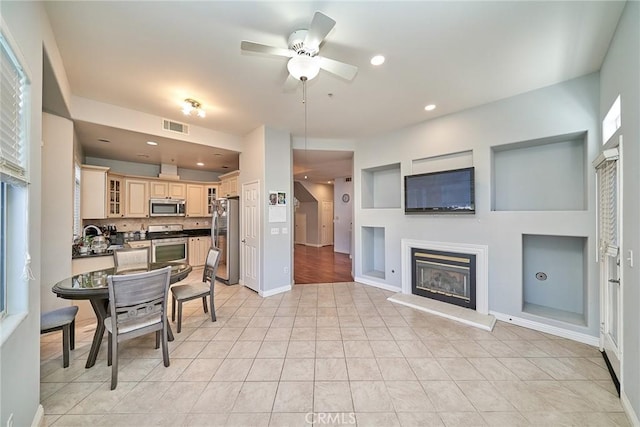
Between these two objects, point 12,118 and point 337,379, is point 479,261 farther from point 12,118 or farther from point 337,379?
point 12,118

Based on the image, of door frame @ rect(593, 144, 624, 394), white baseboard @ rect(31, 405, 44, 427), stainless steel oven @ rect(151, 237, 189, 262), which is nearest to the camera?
white baseboard @ rect(31, 405, 44, 427)

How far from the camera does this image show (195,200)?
6.57 metres

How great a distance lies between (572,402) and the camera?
1824mm

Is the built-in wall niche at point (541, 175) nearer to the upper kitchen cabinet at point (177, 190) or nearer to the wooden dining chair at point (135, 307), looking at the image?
the wooden dining chair at point (135, 307)

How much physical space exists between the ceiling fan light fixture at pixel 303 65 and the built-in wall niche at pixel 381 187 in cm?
303

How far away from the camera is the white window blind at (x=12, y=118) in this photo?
122 cm

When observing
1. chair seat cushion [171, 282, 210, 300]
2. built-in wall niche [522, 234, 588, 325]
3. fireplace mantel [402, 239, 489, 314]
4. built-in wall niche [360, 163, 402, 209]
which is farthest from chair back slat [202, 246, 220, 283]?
built-in wall niche [522, 234, 588, 325]

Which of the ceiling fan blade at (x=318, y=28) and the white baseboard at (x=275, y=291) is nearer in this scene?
the ceiling fan blade at (x=318, y=28)

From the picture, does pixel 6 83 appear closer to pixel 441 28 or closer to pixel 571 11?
pixel 441 28

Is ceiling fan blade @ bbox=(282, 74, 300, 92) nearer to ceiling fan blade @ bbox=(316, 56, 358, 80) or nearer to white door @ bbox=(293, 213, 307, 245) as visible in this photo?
ceiling fan blade @ bbox=(316, 56, 358, 80)

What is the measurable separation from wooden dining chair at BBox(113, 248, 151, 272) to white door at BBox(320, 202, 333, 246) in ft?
24.7

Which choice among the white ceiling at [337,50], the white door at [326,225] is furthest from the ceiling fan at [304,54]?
the white door at [326,225]

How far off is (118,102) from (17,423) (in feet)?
11.8

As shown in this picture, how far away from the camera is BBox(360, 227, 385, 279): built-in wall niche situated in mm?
5082
